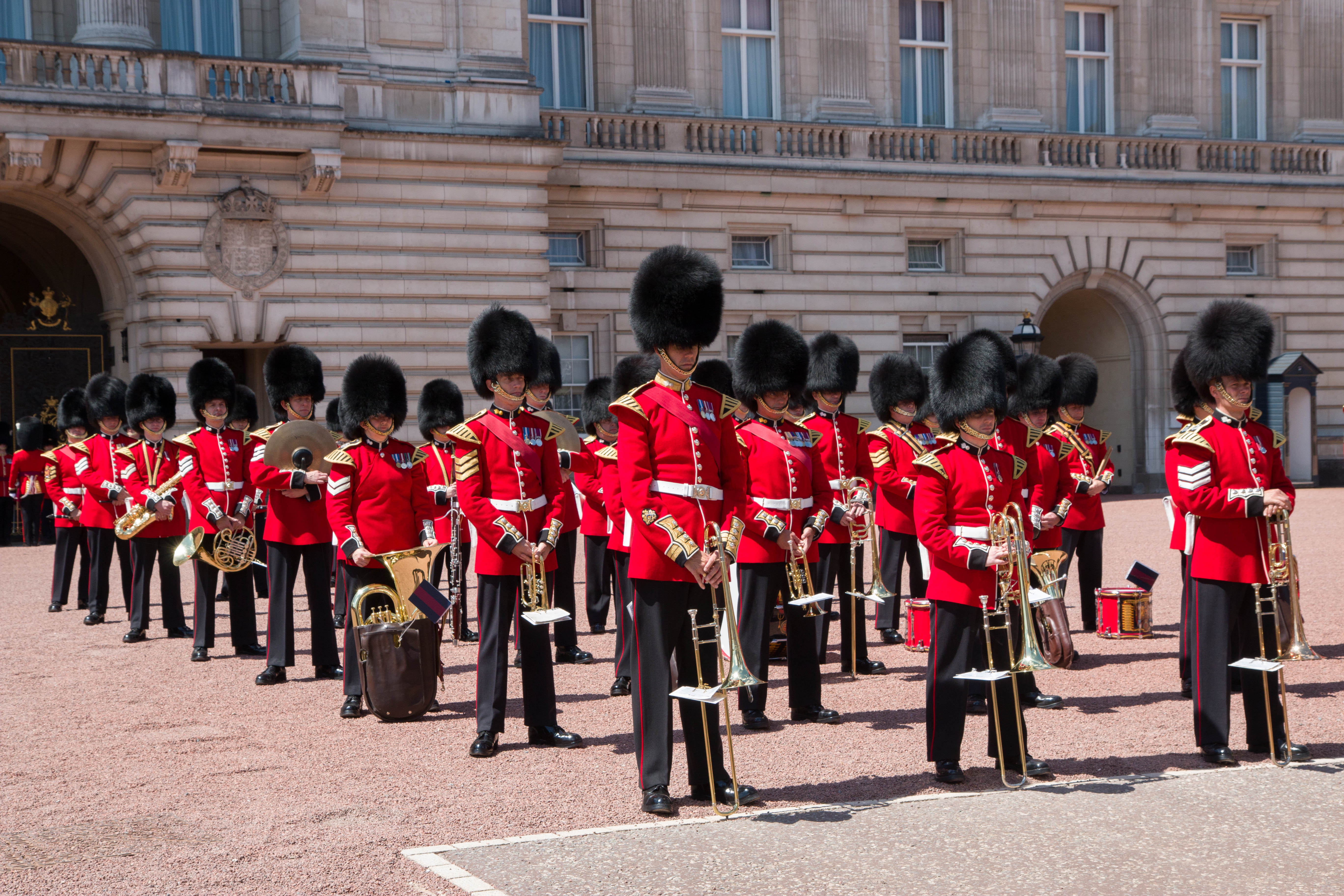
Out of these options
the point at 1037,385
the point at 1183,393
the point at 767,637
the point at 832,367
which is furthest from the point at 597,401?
the point at 1183,393

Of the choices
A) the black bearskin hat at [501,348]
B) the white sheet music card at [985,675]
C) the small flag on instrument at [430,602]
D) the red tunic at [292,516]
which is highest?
the black bearskin hat at [501,348]

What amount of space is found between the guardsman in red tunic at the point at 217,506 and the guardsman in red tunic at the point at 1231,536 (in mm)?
5194

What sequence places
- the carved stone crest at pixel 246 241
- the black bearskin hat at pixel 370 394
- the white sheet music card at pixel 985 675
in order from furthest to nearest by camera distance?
the carved stone crest at pixel 246 241 → the black bearskin hat at pixel 370 394 → the white sheet music card at pixel 985 675

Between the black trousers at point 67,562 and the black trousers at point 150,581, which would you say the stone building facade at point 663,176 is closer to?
the black trousers at point 67,562

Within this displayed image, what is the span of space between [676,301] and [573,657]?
147 inches

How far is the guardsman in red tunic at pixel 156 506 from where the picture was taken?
9438 millimetres

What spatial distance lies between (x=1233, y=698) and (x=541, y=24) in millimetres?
15603

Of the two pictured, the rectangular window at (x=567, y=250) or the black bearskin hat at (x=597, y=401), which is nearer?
the black bearskin hat at (x=597, y=401)

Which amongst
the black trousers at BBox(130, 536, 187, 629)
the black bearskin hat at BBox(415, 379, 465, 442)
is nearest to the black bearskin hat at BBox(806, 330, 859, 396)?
the black bearskin hat at BBox(415, 379, 465, 442)

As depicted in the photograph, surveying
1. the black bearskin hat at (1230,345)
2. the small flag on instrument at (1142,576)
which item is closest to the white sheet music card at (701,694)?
the black bearskin hat at (1230,345)

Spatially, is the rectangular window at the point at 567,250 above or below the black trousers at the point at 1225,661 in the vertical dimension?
above

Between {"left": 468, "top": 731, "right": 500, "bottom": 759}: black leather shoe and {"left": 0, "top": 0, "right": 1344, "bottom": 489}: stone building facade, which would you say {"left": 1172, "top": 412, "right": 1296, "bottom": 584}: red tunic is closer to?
{"left": 468, "top": 731, "right": 500, "bottom": 759}: black leather shoe

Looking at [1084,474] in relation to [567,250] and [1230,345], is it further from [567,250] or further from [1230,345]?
[567,250]

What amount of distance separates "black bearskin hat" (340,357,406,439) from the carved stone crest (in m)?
10.4
